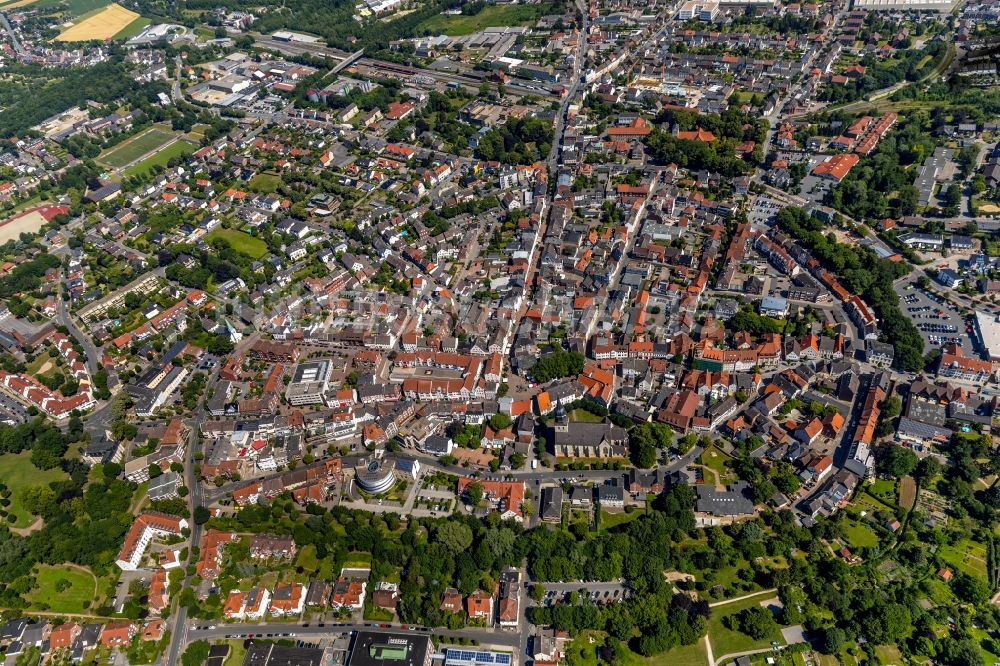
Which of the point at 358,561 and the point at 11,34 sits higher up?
the point at 358,561

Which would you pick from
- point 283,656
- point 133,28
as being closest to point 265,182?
point 283,656

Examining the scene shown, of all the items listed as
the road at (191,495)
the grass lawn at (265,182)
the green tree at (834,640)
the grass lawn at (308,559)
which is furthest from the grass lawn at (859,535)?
the grass lawn at (265,182)

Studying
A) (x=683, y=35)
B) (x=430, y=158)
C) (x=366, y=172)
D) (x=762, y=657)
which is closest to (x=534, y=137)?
(x=430, y=158)

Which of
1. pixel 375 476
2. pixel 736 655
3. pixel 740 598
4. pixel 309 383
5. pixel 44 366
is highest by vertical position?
A: pixel 740 598

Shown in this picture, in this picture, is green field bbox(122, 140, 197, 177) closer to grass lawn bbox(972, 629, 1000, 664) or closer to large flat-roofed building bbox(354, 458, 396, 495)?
large flat-roofed building bbox(354, 458, 396, 495)

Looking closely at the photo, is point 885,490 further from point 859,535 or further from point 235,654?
point 235,654

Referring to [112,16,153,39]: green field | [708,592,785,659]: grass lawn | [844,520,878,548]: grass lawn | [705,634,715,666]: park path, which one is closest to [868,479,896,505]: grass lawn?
[844,520,878,548]: grass lawn

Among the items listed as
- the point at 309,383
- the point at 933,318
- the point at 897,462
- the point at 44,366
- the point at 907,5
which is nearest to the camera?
the point at 897,462

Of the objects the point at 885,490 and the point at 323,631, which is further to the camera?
the point at 885,490
